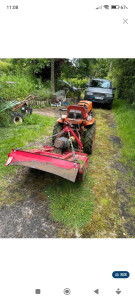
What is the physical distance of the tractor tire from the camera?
6242mm

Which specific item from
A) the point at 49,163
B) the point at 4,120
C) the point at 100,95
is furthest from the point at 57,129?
the point at 100,95

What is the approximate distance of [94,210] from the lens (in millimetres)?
2777

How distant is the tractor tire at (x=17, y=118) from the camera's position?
624 cm

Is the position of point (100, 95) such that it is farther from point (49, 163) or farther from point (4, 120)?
point (49, 163)

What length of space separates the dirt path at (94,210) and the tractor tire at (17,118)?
308cm

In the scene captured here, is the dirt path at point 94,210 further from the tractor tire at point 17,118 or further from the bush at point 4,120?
the tractor tire at point 17,118

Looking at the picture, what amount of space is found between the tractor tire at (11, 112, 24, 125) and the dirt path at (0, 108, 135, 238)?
3.08 m

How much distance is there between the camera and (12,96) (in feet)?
26.6

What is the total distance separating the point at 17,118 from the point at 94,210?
15.9 feet
